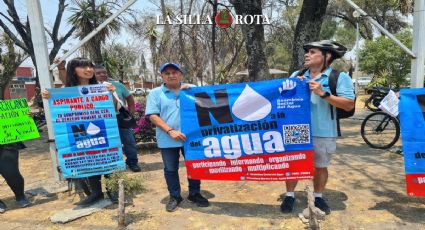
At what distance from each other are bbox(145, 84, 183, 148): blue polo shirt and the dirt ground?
81 cm

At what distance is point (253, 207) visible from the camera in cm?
421

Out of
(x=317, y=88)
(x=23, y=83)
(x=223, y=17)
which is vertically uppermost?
(x=223, y=17)

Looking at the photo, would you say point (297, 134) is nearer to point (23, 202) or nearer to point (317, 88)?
point (317, 88)

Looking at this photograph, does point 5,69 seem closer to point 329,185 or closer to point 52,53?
point 52,53

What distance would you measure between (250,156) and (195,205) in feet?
3.15

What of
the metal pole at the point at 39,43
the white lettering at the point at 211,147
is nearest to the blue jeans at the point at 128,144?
the metal pole at the point at 39,43

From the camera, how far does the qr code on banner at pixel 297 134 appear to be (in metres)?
3.74

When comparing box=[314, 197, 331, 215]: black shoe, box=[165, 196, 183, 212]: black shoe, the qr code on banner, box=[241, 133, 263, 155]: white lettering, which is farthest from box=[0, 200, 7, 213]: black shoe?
box=[314, 197, 331, 215]: black shoe

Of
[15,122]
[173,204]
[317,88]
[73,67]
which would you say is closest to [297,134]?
[317,88]

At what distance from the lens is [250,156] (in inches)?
154

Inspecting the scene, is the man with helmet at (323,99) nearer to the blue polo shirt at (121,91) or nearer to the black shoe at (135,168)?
the blue polo shirt at (121,91)

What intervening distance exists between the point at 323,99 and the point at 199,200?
1840 millimetres

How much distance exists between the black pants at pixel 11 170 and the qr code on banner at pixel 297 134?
3.28 meters

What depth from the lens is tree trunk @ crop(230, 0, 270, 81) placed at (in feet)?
24.7
